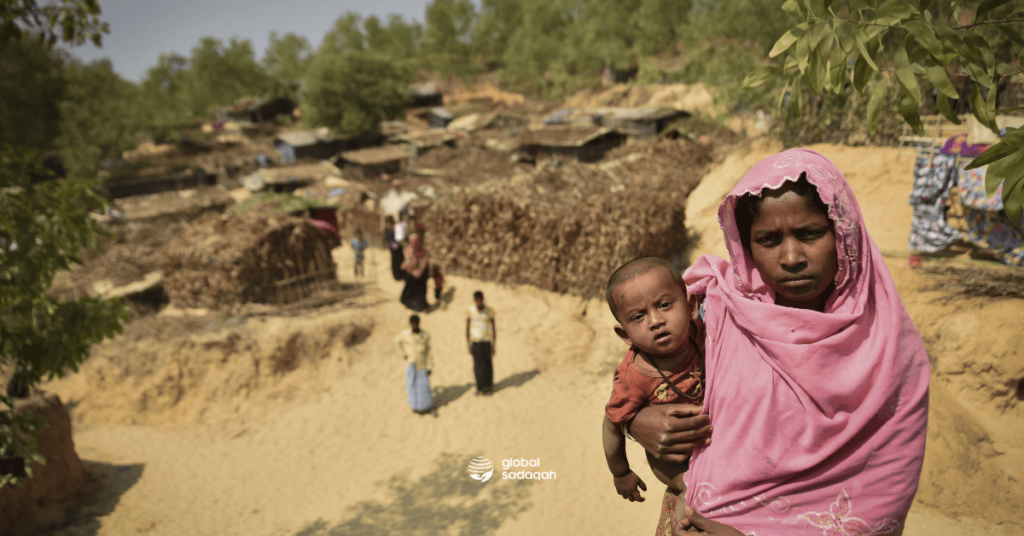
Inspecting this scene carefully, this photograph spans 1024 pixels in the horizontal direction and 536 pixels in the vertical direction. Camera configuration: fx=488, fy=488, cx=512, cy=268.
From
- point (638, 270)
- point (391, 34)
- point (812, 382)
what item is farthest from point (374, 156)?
point (391, 34)

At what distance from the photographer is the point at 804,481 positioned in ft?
4.35

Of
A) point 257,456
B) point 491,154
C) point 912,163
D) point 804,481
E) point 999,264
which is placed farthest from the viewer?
point 491,154

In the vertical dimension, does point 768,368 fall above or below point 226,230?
below

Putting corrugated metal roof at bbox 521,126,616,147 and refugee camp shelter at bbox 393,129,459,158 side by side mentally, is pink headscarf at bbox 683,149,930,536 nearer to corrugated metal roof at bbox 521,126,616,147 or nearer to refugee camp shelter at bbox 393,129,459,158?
corrugated metal roof at bbox 521,126,616,147

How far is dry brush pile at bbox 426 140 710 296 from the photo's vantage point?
909 cm

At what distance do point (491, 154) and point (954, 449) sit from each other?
24.9m

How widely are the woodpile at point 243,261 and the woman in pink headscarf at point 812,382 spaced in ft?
33.7

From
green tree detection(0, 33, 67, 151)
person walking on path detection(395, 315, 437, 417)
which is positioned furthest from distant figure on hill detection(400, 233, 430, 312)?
green tree detection(0, 33, 67, 151)

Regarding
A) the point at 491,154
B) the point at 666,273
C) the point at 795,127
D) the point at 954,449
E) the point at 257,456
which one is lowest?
the point at 257,456

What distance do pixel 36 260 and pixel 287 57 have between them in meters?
81.1

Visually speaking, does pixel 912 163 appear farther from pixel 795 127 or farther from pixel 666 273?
pixel 666 273

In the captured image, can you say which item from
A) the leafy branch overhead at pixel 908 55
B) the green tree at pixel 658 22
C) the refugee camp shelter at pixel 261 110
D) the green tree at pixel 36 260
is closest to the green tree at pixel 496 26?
the green tree at pixel 658 22

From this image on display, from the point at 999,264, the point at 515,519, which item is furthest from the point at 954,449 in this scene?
the point at 515,519
